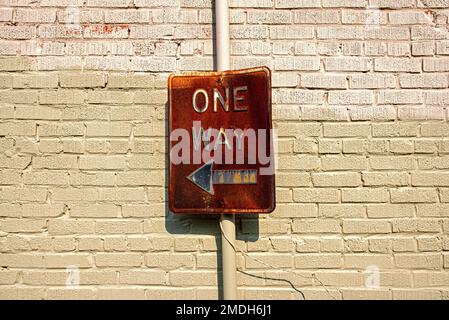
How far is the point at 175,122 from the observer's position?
190cm

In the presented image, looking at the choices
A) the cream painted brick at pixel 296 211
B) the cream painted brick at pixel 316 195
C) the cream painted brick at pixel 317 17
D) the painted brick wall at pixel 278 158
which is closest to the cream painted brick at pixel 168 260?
the painted brick wall at pixel 278 158

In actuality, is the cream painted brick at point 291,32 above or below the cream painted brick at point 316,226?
above

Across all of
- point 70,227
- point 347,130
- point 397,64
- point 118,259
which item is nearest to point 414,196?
point 347,130

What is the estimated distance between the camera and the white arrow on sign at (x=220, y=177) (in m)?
1.85

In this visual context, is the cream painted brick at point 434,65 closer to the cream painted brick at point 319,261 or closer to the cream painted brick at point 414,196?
the cream painted brick at point 414,196

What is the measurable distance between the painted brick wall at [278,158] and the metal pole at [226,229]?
90 millimetres

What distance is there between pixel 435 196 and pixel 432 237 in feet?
→ 0.77

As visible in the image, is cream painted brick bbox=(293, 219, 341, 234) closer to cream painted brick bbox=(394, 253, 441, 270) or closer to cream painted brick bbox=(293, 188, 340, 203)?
cream painted brick bbox=(293, 188, 340, 203)

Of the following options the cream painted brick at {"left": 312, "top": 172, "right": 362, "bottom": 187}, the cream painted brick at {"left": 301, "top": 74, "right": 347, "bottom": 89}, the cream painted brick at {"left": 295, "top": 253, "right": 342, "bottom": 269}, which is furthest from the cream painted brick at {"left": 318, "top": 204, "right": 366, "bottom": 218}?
the cream painted brick at {"left": 301, "top": 74, "right": 347, "bottom": 89}

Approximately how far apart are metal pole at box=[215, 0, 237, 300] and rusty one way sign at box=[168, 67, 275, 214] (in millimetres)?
80

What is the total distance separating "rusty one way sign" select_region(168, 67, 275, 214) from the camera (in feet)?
6.06

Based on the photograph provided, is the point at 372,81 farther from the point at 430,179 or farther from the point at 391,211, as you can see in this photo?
the point at 391,211
